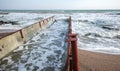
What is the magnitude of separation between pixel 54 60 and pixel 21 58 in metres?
1.14

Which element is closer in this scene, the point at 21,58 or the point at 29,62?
the point at 29,62

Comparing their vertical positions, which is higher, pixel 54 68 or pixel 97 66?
pixel 54 68

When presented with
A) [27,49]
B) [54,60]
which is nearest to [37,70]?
[54,60]

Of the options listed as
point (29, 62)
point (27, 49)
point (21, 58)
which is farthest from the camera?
point (27, 49)

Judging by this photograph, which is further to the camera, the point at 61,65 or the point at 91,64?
the point at 91,64

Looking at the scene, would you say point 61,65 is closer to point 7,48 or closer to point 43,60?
point 43,60

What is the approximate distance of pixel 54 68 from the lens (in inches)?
145

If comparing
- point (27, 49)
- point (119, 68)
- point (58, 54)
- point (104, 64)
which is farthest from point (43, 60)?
point (119, 68)

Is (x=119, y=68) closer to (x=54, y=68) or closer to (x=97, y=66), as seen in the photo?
(x=97, y=66)

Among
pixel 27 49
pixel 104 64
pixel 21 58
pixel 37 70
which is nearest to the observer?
pixel 37 70

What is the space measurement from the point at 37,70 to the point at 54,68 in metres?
0.45

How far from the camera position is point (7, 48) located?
202 inches

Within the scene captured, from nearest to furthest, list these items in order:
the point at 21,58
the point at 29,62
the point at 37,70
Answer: the point at 37,70, the point at 29,62, the point at 21,58

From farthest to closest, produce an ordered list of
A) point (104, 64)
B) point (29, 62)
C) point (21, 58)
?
1. point (104, 64)
2. point (21, 58)
3. point (29, 62)
